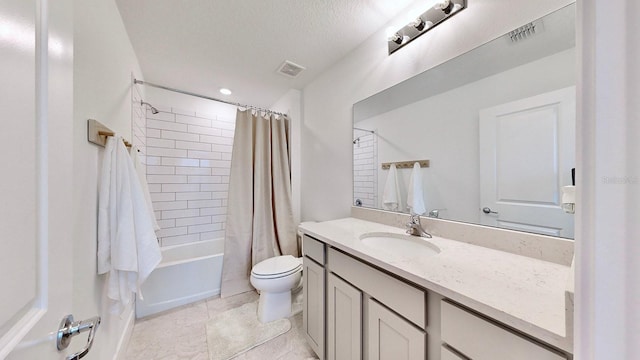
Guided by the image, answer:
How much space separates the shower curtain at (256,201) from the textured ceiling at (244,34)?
1.86 feet

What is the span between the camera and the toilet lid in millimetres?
1720

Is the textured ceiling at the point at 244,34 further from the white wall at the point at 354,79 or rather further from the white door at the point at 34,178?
the white door at the point at 34,178

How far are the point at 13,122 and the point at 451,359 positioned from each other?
A: 1.14m

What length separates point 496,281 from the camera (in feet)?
2.20

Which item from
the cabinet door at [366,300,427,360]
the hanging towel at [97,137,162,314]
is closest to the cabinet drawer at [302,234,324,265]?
the cabinet door at [366,300,427,360]

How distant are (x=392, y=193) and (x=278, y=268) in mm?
1145

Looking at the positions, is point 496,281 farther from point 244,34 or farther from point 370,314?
point 244,34

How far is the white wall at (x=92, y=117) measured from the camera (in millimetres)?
875

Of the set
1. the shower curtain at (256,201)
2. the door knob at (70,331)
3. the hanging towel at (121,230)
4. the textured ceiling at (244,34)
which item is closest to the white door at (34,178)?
the door knob at (70,331)

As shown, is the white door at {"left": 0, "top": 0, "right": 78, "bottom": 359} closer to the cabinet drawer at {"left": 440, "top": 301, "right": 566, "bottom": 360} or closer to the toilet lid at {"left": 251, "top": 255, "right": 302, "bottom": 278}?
the cabinet drawer at {"left": 440, "top": 301, "right": 566, "bottom": 360}

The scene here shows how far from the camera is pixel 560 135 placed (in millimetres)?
841

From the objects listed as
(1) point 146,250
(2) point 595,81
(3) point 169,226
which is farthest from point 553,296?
(3) point 169,226

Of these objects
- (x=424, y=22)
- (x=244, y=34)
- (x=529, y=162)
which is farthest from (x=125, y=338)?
(x=424, y=22)

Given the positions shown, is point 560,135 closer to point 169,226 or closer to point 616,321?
point 616,321
